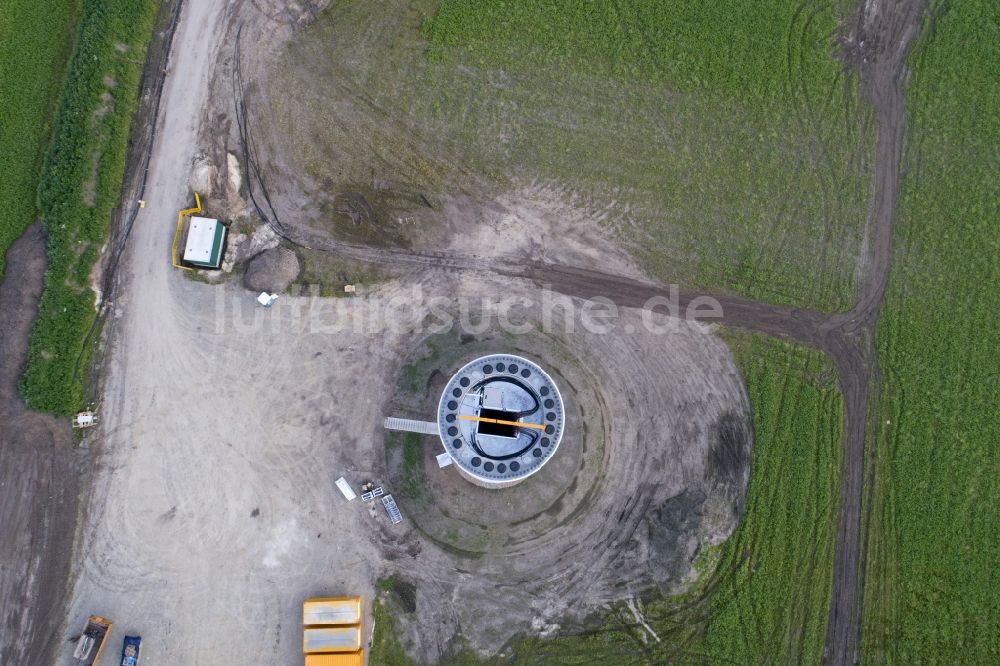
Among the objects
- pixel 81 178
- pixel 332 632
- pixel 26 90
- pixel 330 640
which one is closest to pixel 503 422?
pixel 332 632

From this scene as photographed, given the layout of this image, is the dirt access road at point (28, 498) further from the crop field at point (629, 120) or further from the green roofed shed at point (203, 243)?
the crop field at point (629, 120)

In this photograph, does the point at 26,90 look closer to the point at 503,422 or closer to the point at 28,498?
the point at 28,498

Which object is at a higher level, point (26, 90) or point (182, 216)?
point (26, 90)

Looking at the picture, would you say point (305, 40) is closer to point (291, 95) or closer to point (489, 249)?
point (291, 95)

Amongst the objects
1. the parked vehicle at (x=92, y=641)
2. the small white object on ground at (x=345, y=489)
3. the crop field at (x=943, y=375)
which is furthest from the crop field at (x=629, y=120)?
the parked vehicle at (x=92, y=641)

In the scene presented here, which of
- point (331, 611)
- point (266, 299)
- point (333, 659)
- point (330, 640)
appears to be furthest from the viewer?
point (266, 299)

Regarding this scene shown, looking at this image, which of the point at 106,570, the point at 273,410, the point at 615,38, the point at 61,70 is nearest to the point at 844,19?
the point at 615,38

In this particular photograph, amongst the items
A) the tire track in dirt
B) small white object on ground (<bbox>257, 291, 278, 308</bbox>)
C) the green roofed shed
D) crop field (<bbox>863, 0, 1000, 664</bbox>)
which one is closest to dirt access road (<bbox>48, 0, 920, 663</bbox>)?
the tire track in dirt
